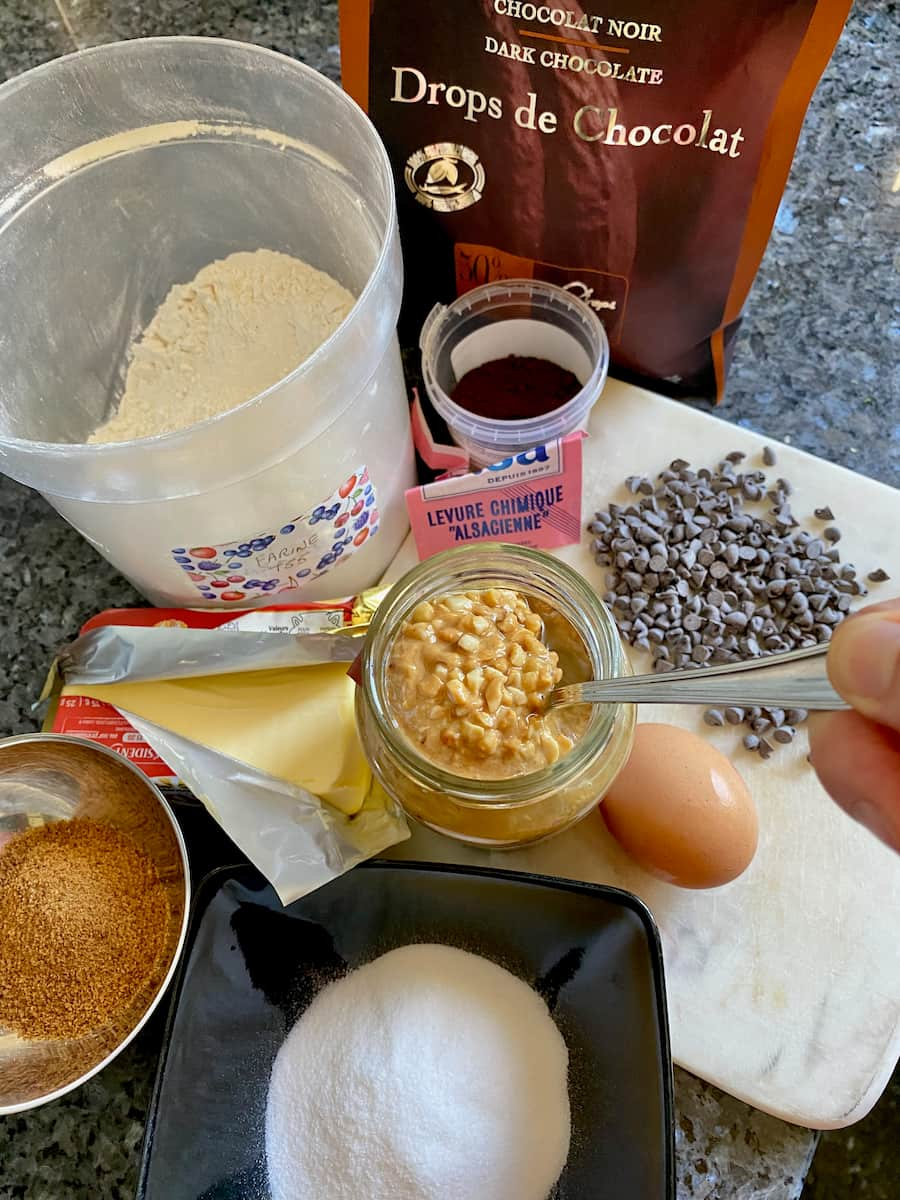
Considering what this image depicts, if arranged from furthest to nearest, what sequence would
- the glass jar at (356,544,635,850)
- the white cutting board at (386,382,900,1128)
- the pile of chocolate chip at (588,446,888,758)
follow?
the pile of chocolate chip at (588,446,888,758) → the white cutting board at (386,382,900,1128) → the glass jar at (356,544,635,850)

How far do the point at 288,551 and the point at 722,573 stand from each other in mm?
383

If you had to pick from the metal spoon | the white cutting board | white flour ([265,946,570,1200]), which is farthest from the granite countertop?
the metal spoon

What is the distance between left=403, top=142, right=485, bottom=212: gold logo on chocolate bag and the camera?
80 centimetres

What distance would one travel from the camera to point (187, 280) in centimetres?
93

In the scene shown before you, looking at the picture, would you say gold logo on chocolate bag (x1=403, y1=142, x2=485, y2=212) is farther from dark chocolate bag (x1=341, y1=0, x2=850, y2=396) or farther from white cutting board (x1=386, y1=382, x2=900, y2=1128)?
white cutting board (x1=386, y1=382, x2=900, y2=1128)

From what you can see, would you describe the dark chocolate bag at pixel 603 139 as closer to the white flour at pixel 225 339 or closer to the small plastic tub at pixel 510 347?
the small plastic tub at pixel 510 347

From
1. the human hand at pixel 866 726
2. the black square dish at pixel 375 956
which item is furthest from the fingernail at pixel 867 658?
the black square dish at pixel 375 956

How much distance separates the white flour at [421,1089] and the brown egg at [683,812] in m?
0.14

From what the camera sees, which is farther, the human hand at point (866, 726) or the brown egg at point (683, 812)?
the brown egg at point (683, 812)

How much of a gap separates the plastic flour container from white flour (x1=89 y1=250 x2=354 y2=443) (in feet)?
0.15

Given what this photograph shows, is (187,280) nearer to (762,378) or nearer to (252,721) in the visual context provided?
(252,721)

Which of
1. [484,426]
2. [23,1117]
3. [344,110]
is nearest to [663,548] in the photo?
[484,426]

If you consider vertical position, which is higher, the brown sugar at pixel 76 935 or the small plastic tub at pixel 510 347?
the small plastic tub at pixel 510 347

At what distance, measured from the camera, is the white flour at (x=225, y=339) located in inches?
32.0
